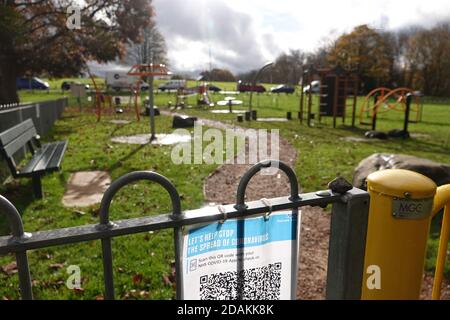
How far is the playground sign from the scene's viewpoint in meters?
1.36

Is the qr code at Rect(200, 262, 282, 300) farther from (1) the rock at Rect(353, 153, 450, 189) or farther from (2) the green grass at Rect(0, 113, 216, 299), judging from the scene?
(1) the rock at Rect(353, 153, 450, 189)

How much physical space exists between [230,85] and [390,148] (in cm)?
2340

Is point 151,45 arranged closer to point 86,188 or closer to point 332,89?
point 332,89

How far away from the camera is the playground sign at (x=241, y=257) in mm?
1359

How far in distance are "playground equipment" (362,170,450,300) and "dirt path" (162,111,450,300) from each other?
130 centimetres

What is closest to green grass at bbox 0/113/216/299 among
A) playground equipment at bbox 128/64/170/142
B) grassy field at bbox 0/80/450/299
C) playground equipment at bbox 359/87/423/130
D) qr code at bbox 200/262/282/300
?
grassy field at bbox 0/80/450/299

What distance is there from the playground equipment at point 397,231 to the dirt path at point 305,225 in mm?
1301

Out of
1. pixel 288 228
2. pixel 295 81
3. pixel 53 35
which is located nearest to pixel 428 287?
pixel 288 228

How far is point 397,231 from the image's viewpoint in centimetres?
165

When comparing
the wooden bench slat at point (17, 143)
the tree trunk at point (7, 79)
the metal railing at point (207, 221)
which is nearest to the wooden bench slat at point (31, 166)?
the wooden bench slat at point (17, 143)

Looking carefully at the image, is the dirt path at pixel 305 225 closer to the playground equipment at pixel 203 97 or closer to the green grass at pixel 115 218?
the green grass at pixel 115 218

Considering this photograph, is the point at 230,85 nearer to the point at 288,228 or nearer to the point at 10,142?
the point at 10,142

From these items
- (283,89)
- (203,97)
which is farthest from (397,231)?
(283,89)
